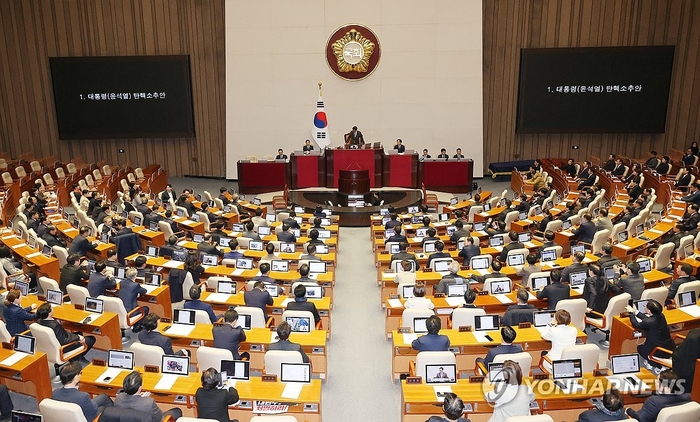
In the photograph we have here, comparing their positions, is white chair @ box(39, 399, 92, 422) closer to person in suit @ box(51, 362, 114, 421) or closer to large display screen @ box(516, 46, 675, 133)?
person in suit @ box(51, 362, 114, 421)

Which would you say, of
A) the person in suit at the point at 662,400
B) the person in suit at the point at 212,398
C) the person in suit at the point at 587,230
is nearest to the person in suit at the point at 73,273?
the person in suit at the point at 212,398

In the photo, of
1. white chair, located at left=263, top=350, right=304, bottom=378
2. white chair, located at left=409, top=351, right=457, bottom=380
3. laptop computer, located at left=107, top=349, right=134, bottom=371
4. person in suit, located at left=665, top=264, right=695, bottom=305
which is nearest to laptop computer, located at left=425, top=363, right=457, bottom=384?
white chair, located at left=409, top=351, right=457, bottom=380

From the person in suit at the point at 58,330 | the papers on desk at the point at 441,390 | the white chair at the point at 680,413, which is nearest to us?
the white chair at the point at 680,413

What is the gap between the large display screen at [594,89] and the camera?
23359 mm

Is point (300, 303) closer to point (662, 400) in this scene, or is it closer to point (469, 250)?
point (469, 250)

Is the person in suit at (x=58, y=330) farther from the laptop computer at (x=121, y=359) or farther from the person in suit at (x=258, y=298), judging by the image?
the person in suit at (x=258, y=298)

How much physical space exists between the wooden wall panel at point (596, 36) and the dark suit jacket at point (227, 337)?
19371 millimetres

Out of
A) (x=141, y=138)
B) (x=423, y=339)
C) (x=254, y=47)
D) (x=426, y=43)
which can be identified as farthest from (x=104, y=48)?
(x=423, y=339)

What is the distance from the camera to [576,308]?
875 cm

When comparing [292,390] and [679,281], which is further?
[679,281]

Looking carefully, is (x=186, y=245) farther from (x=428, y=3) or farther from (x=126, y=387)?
(x=428, y=3)

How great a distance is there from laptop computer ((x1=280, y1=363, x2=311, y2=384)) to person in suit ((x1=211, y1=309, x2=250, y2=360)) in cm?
109

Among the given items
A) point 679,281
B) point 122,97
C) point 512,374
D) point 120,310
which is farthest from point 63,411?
point 122,97

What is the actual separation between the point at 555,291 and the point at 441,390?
3.55 metres
